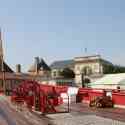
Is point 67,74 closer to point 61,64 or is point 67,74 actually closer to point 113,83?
point 61,64

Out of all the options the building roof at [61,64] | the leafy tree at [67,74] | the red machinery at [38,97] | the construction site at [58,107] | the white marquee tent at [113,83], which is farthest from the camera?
the building roof at [61,64]

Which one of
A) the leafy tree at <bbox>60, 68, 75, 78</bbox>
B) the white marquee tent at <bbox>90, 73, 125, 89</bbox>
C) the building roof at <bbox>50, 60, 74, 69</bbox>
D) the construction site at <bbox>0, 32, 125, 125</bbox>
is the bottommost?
the construction site at <bbox>0, 32, 125, 125</bbox>

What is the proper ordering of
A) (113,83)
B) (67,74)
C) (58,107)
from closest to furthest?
(58,107)
(113,83)
(67,74)

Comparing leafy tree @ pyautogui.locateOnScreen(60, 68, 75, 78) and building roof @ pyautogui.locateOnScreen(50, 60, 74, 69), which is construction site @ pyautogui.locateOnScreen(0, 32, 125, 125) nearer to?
leafy tree @ pyautogui.locateOnScreen(60, 68, 75, 78)

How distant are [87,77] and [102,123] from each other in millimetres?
100637

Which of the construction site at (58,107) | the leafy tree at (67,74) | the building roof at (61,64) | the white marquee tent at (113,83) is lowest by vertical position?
the construction site at (58,107)

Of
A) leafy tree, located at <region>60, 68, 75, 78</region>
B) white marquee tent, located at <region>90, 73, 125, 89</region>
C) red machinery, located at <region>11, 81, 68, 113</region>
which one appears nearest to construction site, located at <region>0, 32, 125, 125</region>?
red machinery, located at <region>11, 81, 68, 113</region>

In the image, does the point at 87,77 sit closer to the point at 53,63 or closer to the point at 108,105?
the point at 53,63

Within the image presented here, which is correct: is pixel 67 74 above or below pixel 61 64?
below

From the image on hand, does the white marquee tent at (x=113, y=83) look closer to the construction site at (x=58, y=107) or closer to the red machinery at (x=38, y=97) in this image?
the construction site at (x=58, y=107)

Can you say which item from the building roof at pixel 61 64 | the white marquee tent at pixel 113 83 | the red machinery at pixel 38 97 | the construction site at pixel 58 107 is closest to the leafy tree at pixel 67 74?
the building roof at pixel 61 64

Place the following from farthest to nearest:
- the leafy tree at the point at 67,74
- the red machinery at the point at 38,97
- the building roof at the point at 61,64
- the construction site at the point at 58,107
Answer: the building roof at the point at 61,64
the leafy tree at the point at 67,74
the red machinery at the point at 38,97
the construction site at the point at 58,107

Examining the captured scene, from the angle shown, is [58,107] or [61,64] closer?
[58,107]

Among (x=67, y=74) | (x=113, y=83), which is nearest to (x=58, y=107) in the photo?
(x=113, y=83)
